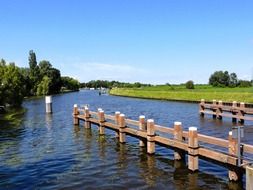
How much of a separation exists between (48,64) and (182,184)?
6551 inches

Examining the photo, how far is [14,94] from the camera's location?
71.6 m

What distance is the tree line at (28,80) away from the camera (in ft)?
225

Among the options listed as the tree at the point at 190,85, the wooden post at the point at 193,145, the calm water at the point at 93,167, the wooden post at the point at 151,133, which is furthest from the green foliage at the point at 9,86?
the tree at the point at 190,85

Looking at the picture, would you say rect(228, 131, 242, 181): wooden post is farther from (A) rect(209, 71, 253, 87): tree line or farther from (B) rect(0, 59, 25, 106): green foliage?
(A) rect(209, 71, 253, 87): tree line

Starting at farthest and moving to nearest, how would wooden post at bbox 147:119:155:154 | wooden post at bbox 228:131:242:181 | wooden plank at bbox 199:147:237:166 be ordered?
wooden post at bbox 147:119:155:154 < wooden post at bbox 228:131:242:181 < wooden plank at bbox 199:147:237:166

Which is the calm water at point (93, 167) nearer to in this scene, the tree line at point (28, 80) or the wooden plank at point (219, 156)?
the wooden plank at point (219, 156)

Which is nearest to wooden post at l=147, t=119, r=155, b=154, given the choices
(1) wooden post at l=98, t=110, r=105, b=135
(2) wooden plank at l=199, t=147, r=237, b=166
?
(2) wooden plank at l=199, t=147, r=237, b=166

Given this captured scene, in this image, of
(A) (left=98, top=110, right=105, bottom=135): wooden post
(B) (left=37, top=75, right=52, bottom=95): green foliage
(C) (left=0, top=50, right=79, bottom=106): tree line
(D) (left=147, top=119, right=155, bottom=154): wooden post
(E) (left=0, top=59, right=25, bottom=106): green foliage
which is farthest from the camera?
(B) (left=37, top=75, right=52, bottom=95): green foliage

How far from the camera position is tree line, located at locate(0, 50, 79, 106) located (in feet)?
225

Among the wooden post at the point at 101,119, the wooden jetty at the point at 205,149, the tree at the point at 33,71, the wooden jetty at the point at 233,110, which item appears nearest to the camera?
the wooden jetty at the point at 205,149

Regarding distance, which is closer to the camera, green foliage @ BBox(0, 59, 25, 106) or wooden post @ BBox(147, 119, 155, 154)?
wooden post @ BBox(147, 119, 155, 154)

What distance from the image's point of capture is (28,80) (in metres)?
143

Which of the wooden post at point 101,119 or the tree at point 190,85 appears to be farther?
the tree at point 190,85

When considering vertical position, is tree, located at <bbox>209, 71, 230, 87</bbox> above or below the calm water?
above
